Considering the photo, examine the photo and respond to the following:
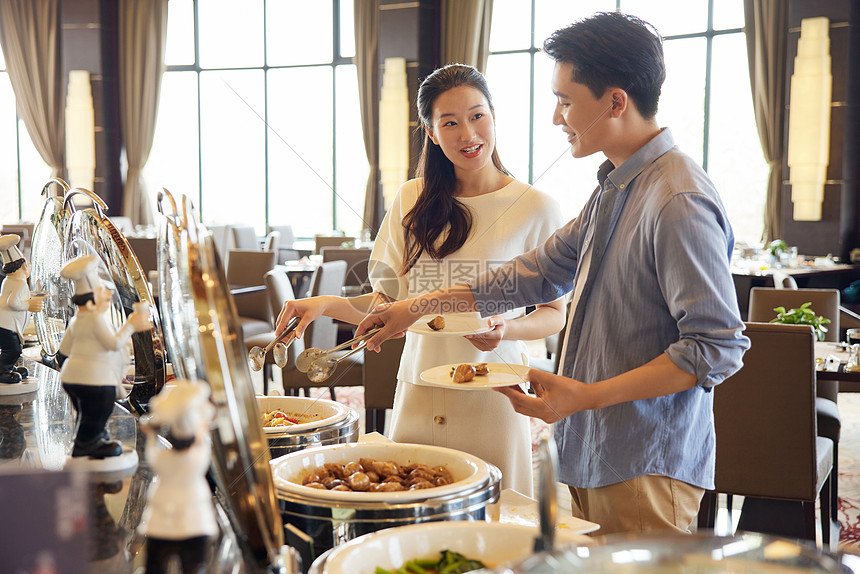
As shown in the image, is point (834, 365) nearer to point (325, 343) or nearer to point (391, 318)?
point (391, 318)

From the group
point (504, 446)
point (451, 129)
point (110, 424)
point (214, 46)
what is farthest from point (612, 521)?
point (214, 46)

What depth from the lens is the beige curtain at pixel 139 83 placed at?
30.4 feet

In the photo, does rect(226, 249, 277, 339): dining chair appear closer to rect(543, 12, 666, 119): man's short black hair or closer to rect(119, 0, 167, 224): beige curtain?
rect(543, 12, 666, 119): man's short black hair

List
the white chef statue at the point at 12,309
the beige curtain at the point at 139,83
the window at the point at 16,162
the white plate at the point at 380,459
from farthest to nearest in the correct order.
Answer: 1. the window at the point at 16,162
2. the beige curtain at the point at 139,83
3. the white chef statue at the point at 12,309
4. the white plate at the point at 380,459

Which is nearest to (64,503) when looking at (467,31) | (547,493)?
(547,493)

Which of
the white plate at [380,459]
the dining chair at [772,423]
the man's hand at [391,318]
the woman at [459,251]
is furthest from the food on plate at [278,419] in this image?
the dining chair at [772,423]

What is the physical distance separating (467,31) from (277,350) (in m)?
7.27

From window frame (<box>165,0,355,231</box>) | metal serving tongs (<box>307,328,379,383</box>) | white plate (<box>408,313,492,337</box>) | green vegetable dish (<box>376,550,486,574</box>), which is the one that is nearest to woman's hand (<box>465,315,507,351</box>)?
white plate (<box>408,313,492,337</box>)

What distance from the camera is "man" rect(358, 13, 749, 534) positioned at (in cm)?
111

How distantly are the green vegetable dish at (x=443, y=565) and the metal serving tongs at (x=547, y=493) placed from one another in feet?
0.50

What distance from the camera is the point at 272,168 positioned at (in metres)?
9.54

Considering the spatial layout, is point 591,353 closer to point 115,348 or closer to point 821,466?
point 115,348

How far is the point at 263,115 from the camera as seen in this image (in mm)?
9188

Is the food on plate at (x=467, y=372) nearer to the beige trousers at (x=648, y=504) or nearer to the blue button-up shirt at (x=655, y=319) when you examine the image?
the blue button-up shirt at (x=655, y=319)
